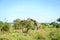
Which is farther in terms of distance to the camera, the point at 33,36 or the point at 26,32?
the point at 26,32

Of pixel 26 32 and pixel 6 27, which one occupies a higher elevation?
pixel 6 27

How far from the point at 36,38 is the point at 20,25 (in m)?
15.2

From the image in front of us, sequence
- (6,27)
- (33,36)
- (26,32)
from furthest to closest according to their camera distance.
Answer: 1. (6,27)
2. (26,32)
3. (33,36)

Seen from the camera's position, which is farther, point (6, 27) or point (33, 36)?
point (6, 27)

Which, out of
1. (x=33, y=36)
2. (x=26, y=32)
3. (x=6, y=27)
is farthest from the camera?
(x=6, y=27)

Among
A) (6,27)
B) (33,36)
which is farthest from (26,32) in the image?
(33,36)

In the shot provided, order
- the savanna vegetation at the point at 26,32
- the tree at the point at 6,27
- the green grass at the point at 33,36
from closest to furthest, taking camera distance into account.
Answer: the green grass at the point at 33,36 < the savanna vegetation at the point at 26,32 < the tree at the point at 6,27

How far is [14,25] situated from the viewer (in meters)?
32.4


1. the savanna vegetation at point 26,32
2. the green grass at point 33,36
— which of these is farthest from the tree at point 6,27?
the green grass at point 33,36

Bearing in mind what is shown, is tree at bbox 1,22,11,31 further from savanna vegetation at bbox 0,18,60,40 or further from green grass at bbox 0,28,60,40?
green grass at bbox 0,28,60,40

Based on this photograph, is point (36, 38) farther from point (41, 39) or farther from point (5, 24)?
point (5, 24)

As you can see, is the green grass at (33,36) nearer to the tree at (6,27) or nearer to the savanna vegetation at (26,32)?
the savanna vegetation at (26,32)

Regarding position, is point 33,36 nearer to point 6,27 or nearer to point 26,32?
point 26,32

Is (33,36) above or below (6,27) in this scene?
below
